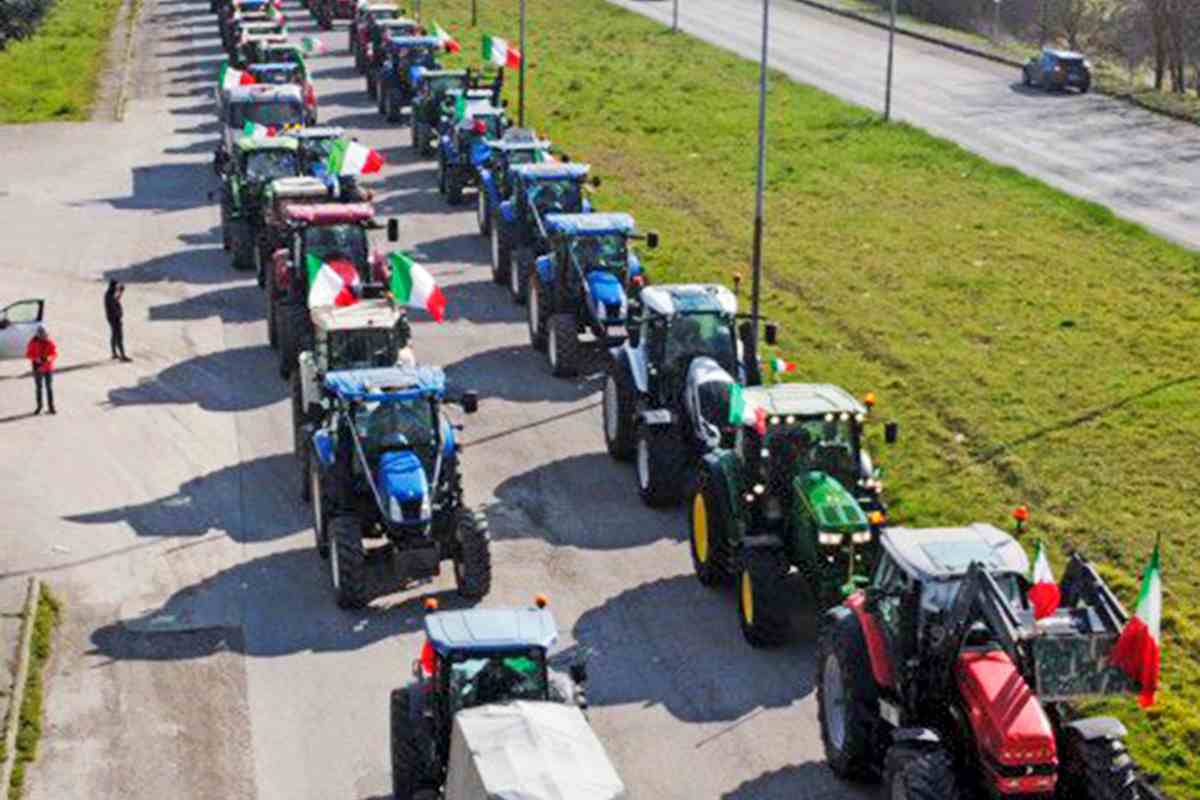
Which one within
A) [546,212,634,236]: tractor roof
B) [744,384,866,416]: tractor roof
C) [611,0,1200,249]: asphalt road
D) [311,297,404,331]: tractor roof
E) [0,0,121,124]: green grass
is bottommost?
[0,0,121,124]: green grass

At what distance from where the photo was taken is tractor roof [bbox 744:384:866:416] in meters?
23.6

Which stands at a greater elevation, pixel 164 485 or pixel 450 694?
pixel 450 694

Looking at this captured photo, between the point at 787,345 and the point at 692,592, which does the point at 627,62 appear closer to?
the point at 787,345

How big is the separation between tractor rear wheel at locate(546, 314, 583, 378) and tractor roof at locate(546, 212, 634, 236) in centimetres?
148

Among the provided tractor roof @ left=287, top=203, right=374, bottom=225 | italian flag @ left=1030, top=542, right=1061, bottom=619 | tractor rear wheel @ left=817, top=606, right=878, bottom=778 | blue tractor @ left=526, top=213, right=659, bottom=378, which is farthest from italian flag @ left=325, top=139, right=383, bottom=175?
italian flag @ left=1030, top=542, right=1061, bottom=619

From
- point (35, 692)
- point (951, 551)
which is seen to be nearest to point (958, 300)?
point (951, 551)

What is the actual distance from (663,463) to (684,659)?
16.0 ft

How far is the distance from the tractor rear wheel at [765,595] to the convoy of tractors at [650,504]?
0.12ft

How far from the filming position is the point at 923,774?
17.6 metres

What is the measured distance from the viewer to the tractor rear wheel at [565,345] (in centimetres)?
3444

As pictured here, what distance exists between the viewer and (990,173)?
5141cm

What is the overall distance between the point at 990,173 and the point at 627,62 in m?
21.1

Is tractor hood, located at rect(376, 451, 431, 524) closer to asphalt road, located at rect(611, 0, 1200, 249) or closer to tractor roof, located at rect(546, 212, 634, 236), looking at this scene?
tractor roof, located at rect(546, 212, 634, 236)

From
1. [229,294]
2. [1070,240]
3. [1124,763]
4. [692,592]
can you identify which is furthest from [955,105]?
[1124,763]
